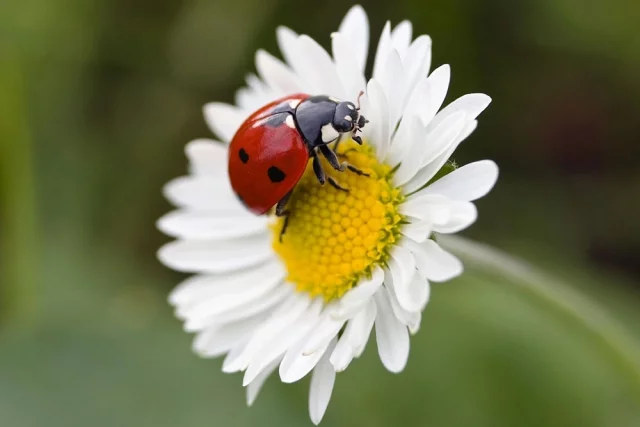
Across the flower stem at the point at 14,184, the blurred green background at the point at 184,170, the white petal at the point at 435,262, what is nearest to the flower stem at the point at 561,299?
the blurred green background at the point at 184,170

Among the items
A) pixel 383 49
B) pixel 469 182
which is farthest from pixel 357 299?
pixel 383 49

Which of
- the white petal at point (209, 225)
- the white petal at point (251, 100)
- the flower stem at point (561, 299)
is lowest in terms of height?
the flower stem at point (561, 299)

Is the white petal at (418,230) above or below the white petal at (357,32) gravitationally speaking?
below

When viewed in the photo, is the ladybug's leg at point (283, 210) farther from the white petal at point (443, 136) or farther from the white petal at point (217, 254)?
the white petal at point (443, 136)

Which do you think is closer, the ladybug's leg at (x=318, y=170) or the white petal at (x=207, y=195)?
the ladybug's leg at (x=318, y=170)

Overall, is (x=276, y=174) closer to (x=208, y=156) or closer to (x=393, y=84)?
(x=393, y=84)

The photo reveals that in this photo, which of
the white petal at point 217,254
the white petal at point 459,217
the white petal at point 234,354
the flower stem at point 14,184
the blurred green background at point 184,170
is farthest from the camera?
the flower stem at point 14,184

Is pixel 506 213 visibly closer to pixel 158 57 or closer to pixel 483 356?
pixel 483 356

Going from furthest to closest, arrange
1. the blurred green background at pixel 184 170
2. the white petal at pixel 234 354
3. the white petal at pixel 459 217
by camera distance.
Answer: the blurred green background at pixel 184 170
the white petal at pixel 234 354
the white petal at pixel 459 217
